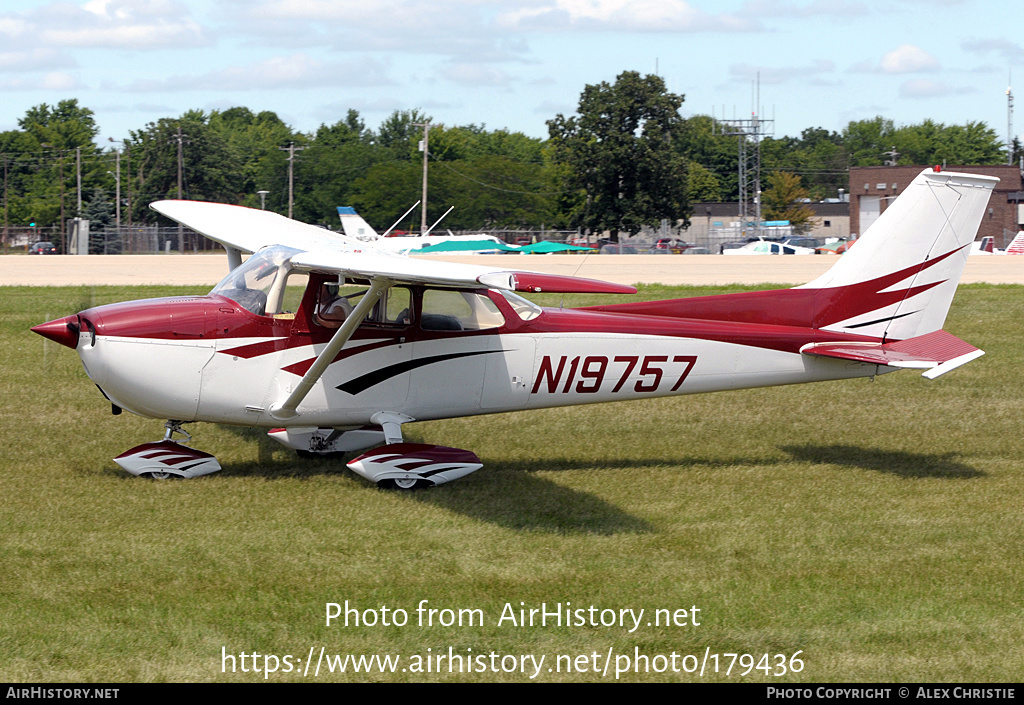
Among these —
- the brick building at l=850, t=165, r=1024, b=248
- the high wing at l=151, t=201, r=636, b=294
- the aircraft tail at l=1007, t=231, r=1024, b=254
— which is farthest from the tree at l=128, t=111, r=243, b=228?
the high wing at l=151, t=201, r=636, b=294

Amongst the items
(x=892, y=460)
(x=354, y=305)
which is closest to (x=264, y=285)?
(x=354, y=305)

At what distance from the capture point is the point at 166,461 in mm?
8766

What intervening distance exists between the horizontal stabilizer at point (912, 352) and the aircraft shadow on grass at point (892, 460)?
1096 mm

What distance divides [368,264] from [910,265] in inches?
200

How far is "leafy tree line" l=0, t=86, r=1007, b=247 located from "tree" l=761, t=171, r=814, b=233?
48 cm

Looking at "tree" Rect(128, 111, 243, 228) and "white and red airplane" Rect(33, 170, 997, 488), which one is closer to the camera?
"white and red airplane" Rect(33, 170, 997, 488)

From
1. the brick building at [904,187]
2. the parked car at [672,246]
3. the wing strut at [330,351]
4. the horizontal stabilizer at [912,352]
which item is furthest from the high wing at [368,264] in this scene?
the brick building at [904,187]

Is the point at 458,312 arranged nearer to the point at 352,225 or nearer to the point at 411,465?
the point at 411,465

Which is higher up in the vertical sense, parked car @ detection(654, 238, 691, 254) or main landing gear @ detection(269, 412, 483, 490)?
parked car @ detection(654, 238, 691, 254)

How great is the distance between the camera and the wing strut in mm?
7957

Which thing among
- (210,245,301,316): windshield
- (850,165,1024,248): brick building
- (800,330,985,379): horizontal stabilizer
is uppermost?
(850,165,1024,248): brick building

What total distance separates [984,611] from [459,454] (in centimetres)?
427

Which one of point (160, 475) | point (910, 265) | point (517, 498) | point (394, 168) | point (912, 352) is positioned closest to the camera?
point (517, 498)

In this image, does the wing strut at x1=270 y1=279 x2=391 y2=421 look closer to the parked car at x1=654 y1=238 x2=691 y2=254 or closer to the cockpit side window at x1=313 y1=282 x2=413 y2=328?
the cockpit side window at x1=313 y1=282 x2=413 y2=328
